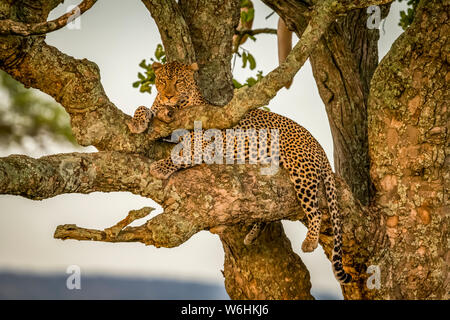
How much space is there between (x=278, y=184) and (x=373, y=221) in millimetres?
1227

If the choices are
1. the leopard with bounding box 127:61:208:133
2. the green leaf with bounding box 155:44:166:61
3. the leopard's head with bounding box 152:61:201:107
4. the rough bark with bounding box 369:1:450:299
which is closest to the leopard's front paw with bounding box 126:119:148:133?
the leopard with bounding box 127:61:208:133

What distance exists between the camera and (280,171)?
5934mm

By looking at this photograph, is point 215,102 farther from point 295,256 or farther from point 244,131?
point 295,256

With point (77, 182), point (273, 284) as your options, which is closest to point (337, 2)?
point (77, 182)

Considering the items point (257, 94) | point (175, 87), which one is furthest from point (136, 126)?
point (257, 94)

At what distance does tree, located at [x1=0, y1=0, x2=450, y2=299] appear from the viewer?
512 centimetres

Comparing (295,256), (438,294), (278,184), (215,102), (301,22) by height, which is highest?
(301,22)

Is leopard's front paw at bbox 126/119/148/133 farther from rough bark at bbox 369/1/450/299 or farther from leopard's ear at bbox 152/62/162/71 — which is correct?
rough bark at bbox 369/1/450/299

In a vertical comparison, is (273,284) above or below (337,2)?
below

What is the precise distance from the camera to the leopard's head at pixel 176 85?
6.18 metres

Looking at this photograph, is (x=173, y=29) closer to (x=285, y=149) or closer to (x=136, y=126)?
(x=136, y=126)

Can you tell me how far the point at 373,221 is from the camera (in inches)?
249

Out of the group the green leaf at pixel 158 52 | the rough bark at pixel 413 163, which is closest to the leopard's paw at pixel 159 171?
the rough bark at pixel 413 163

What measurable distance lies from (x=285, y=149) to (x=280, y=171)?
0.23 m
